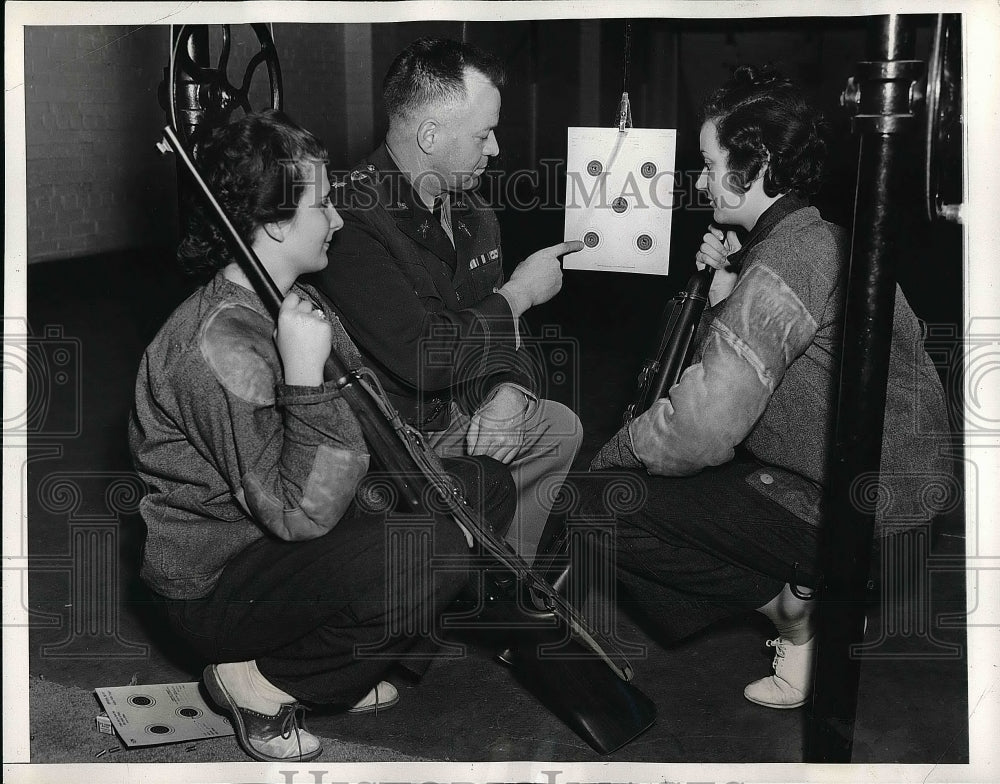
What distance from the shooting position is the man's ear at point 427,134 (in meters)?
2.12

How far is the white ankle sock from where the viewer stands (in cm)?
205

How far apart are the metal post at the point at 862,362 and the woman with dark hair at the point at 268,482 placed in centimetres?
75

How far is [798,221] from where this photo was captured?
2.07 meters

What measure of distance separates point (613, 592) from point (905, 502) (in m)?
0.67

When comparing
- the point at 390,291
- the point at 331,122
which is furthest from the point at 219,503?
the point at 331,122

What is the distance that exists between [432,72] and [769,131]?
72 cm

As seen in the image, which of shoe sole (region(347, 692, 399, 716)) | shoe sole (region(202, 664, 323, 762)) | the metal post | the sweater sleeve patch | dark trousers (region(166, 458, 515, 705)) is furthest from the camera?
shoe sole (region(347, 692, 399, 716))

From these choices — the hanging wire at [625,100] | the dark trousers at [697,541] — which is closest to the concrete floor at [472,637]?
the dark trousers at [697,541]

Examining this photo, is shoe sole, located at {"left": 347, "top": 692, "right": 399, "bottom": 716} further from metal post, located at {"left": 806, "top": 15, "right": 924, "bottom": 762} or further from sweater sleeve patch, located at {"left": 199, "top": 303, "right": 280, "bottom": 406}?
metal post, located at {"left": 806, "top": 15, "right": 924, "bottom": 762}

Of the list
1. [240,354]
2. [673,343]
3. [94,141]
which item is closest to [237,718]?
[240,354]

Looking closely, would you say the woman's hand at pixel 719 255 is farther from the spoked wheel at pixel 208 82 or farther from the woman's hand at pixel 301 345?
the spoked wheel at pixel 208 82

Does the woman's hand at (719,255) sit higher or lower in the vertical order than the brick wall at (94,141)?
lower

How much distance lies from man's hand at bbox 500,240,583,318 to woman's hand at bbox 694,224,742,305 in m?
0.28

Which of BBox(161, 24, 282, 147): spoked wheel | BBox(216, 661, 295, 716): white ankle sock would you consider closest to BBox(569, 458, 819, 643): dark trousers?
BBox(216, 661, 295, 716): white ankle sock
